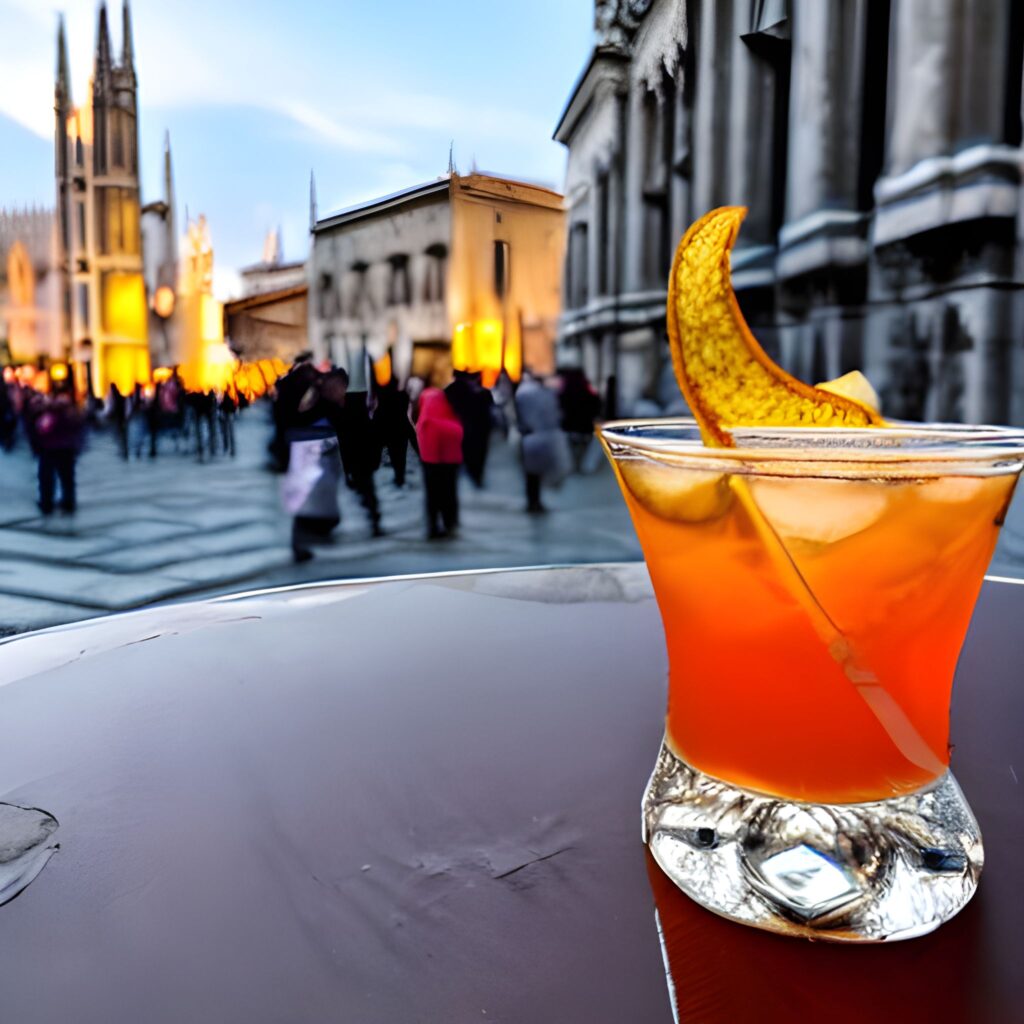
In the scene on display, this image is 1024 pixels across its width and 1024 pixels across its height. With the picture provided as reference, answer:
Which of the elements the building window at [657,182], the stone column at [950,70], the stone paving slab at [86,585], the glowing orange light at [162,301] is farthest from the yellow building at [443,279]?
the stone column at [950,70]

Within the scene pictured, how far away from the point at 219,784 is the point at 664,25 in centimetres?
480

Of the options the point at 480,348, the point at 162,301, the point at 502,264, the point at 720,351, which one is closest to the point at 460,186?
the point at 502,264

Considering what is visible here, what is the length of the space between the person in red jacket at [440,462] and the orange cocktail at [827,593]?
3.62m

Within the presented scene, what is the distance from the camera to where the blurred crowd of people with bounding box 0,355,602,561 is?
3.75 m

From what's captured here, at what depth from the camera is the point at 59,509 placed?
4.71 m

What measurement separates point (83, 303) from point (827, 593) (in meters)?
4.98

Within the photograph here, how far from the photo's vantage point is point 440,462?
401cm

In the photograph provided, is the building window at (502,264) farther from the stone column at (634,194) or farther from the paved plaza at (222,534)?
the paved plaza at (222,534)

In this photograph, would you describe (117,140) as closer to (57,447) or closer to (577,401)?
(57,447)

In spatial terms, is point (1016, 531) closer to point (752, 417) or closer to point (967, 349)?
point (967, 349)

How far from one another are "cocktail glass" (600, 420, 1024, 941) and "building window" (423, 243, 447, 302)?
4.25 meters

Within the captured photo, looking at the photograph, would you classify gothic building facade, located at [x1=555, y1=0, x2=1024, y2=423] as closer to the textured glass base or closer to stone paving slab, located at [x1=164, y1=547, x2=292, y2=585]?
stone paving slab, located at [x1=164, y1=547, x2=292, y2=585]

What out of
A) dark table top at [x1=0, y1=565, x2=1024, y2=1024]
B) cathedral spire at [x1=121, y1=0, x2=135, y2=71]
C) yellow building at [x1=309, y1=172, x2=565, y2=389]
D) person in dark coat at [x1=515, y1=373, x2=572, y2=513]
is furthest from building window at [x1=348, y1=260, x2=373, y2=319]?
dark table top at [x1=0, y1=565, x2=1024, y2=1024]

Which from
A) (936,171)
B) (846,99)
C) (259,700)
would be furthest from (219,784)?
(846,99)
